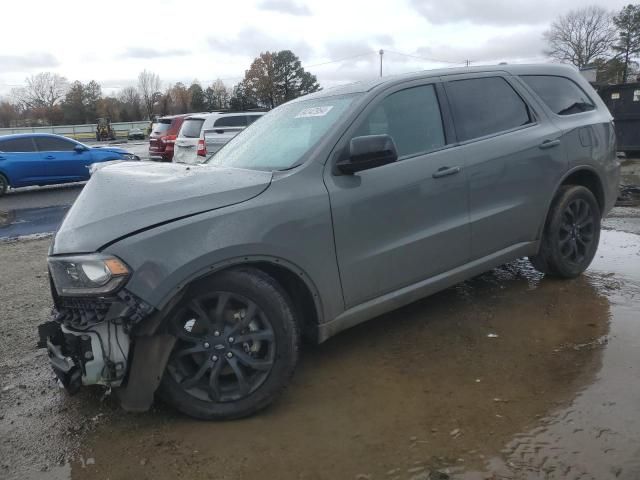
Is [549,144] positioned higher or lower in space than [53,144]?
lower

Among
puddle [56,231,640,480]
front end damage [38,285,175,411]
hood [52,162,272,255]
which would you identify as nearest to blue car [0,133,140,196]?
hood [52,162,272,255]

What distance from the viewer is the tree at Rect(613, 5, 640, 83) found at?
6328 cm

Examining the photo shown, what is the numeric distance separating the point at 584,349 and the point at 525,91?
83.8 inches

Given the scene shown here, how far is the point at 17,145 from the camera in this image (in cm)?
1398

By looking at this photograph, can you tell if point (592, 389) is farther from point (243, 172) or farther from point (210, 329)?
point (243, 172)

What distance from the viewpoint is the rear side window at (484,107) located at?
3.95m

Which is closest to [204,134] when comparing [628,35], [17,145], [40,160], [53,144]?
[53,144]

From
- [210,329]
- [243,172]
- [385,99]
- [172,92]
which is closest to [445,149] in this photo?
[385,99]

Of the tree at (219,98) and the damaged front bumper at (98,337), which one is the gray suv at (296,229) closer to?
the damaged front bumper at (98,337)

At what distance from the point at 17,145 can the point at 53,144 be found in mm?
849

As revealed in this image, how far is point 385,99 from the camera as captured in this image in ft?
11.8

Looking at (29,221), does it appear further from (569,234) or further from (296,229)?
(569,234)

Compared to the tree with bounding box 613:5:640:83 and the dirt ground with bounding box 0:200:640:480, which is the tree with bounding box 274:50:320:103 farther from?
the dirt ground with bounding box 0:200:640:480

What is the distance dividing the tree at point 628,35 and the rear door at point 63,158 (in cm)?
6547
